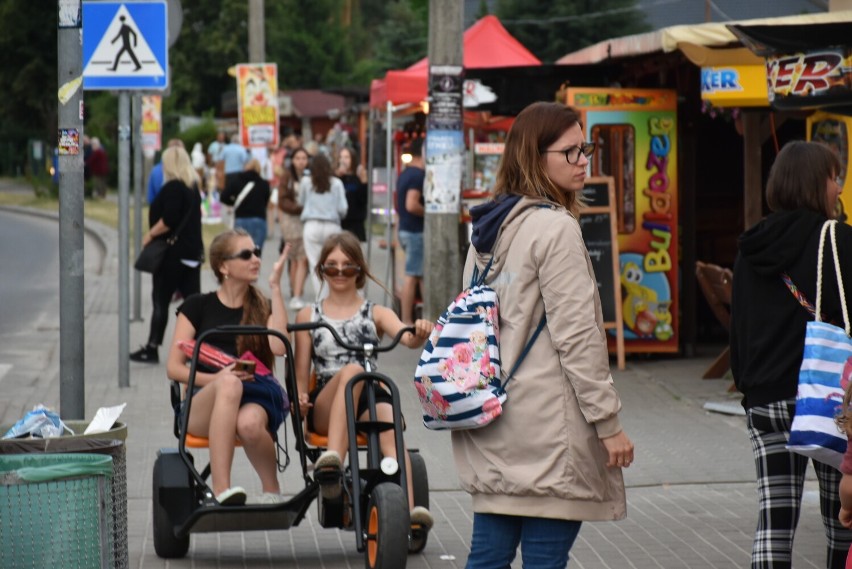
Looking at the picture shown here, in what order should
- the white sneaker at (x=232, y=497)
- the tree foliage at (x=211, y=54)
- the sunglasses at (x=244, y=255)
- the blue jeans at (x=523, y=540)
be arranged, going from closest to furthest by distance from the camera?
the blue jeans at (x=523, y=540), the white sneaker at (x=232, y=497), the sunglasses at (x=244, y=255), the tree foliage at (x=211, y=54)

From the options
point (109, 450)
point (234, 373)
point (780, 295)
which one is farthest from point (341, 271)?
point (780, 295)

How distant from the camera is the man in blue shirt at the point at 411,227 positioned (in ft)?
46.6

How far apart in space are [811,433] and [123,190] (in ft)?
24.3

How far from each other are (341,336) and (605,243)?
6.02 metres

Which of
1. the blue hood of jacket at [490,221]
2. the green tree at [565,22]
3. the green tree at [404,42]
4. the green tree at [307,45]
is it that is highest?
the green tree at [307,45]

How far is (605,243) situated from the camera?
1205 cm

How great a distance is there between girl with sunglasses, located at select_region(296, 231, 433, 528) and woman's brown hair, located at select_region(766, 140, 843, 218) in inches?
70.4

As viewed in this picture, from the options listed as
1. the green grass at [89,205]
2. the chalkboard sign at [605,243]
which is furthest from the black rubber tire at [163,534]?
the green grass at [89,205]

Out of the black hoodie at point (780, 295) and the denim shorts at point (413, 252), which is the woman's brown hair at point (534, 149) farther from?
the denim shorts at point (413, 252)

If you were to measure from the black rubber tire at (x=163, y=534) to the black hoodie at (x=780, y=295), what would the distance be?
2551 millimetres

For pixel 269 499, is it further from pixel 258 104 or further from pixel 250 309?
pixel 258 104

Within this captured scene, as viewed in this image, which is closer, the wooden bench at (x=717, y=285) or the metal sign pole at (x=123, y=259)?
the wooden bench at (x=717, y=285)

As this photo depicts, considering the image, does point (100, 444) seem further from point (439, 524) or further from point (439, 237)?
point (439, 237)

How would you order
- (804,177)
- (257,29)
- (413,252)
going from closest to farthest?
1. (804,177)
2. (413,252)
3. (257,29)
